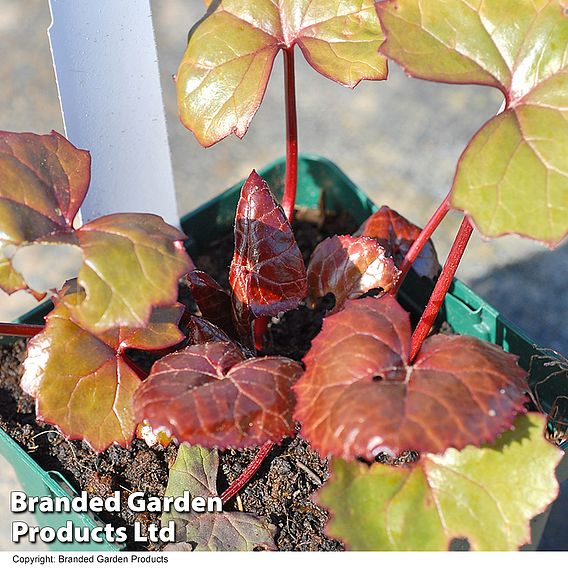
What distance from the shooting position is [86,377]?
37.4 inches

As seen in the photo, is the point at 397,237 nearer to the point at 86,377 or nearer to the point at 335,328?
the point at 335,328

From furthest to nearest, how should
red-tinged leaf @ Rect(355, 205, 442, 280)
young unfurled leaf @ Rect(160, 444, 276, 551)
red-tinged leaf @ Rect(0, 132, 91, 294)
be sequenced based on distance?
red-tinged leaf @ Rect(355, 205, 442, 280) → young unfurled leaf @ Rect(160, 444, 276, 551) → red-tinged leaf @ Rect(0, 132, 91, 294)

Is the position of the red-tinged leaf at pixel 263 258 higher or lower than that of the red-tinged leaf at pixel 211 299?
higher

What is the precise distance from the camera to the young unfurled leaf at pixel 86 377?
94 cm

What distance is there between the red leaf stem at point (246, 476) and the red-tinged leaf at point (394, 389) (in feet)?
0.70

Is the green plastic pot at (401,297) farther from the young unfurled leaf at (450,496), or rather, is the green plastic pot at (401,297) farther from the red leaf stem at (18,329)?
the young unfurled leaf at (450,496)

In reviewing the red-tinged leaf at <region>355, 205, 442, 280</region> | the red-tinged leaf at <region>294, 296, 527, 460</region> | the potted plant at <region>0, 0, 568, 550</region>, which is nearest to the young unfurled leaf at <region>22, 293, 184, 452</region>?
the potted plant at <region>0, 0, 568, 550</region>

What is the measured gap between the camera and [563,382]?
3.71 feet

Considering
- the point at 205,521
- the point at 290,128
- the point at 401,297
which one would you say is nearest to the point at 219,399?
the point at 205,521

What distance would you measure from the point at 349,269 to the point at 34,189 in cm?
40

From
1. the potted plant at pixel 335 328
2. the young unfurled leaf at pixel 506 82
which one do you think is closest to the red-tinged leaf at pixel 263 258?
the potted plant at pixel 335 328

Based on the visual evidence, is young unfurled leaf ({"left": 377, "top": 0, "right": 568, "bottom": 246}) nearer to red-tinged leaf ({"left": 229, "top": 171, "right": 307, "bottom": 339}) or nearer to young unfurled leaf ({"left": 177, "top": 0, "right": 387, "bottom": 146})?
young unfurled leaf ({"left": 177, "top": 0, "right": 387, "bottom": 146})

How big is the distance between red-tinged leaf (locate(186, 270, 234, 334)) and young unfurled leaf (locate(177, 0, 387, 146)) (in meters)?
0.19

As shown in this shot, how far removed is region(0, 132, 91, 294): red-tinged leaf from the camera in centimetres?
84
